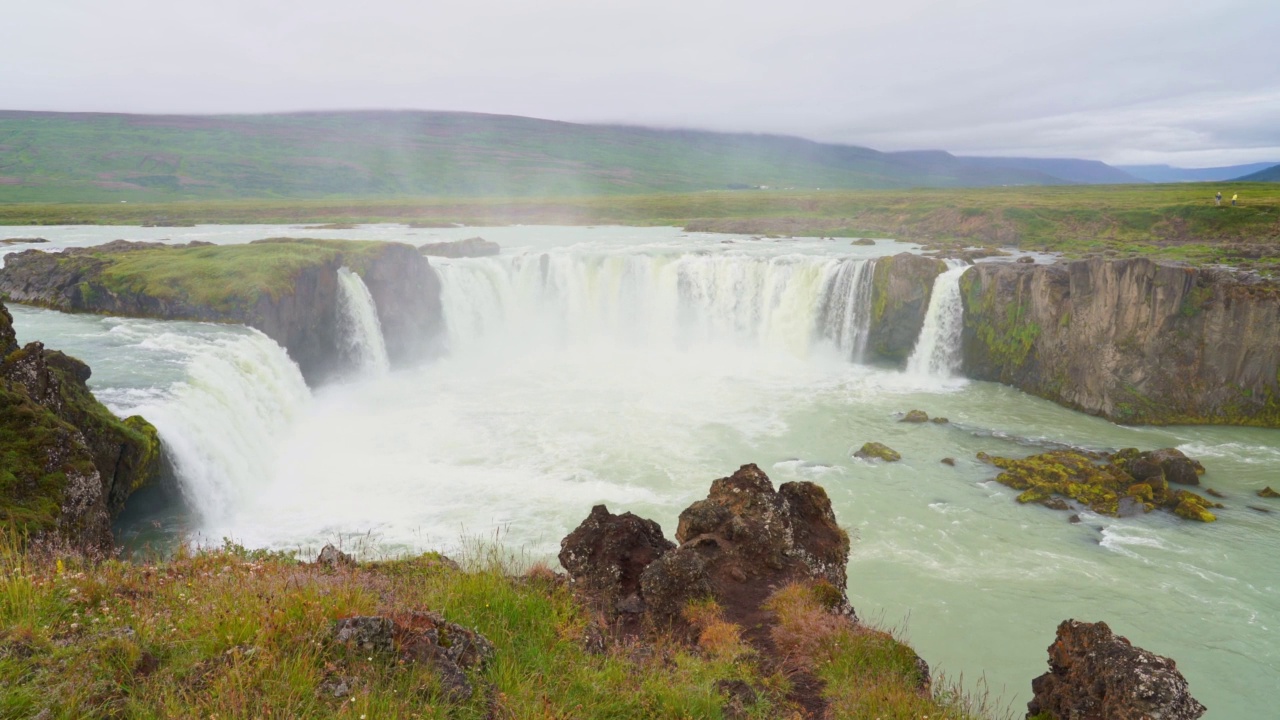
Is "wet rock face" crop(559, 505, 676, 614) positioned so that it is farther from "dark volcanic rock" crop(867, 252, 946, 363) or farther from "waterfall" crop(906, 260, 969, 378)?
"dark volcanic rock" crop(867, 252, 946, 363)

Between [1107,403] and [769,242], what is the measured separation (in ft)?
113

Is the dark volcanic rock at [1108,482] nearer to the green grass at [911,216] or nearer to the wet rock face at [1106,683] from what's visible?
the wet rock face at [1106,683]

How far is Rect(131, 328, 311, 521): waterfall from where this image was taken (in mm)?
18234

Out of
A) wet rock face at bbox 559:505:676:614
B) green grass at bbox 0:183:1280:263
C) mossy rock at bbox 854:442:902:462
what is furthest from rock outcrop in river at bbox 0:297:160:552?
green grass at bbox 0:183:1280:263

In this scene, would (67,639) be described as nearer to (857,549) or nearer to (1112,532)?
(857,549)

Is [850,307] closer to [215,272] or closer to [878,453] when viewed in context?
[878,453]

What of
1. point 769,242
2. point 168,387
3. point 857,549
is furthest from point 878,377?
point 168,387

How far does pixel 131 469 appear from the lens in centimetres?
1614

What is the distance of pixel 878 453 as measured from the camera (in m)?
24.0

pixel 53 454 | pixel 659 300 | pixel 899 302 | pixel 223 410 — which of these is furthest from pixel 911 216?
pixel 53 454

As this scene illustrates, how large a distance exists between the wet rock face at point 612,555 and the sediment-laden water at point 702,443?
167 centimetres

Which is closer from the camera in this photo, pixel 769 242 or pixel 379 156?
pixel 769 242

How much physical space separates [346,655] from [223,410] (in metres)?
19.4

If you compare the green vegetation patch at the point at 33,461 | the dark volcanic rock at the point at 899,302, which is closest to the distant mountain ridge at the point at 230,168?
the dark volcanic rock at the point at 899,302
